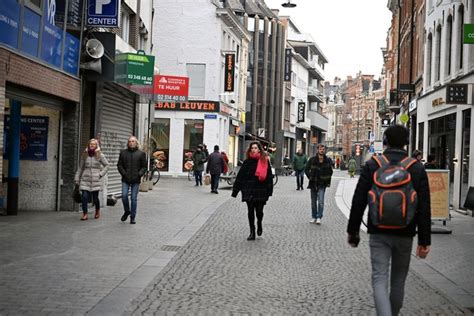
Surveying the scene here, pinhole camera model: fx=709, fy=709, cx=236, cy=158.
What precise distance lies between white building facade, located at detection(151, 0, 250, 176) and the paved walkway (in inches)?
963

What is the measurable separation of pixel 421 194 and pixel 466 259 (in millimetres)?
5495

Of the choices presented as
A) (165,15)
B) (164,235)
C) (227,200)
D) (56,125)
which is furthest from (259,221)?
(165,15)

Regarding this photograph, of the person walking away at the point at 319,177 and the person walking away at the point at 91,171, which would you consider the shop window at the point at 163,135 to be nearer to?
the person walking away at the point at 319,177

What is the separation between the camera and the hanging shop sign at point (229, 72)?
41.8 meters

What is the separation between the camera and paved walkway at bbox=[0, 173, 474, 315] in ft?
22.3

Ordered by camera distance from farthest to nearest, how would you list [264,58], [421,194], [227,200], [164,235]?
[264,58], [227,200], [164,235], [421,194]

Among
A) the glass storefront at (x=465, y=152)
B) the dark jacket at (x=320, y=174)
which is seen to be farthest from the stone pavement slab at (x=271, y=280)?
the glass storefront at (x=465, y=152)

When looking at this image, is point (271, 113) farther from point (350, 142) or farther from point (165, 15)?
point (350, 142)

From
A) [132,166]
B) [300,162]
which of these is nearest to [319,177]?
[132,166]

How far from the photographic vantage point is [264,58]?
60156 millimetres

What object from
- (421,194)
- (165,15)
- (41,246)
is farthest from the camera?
(165,15)

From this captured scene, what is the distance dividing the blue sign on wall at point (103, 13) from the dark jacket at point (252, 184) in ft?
A: 17.0

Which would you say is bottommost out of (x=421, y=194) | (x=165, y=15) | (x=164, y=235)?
(x=164, y=235)

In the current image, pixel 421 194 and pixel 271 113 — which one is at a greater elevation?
pixel 271 113
